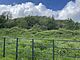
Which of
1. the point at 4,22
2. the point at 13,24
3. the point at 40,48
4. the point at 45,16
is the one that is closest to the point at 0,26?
the point at 4,22

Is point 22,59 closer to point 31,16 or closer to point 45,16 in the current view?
point 31,16

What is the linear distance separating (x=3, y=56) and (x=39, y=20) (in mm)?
72592

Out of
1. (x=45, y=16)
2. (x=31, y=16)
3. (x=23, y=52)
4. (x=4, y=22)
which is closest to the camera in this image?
(x=23, y=52)

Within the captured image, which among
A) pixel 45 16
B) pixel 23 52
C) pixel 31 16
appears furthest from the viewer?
pixel 45 16

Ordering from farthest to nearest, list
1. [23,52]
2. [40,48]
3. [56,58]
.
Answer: [40,48] < [23,52] < [56,58]

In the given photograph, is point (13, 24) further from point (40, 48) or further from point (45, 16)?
point (40, 48)

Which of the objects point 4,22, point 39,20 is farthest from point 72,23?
point 4,22

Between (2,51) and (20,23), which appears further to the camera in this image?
(20,23)

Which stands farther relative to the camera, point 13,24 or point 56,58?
point 13,24

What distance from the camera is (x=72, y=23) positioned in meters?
79.8

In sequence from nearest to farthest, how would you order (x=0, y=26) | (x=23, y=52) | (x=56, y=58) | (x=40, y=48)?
(x=56, y=58)
(x=23, y=52)
(x=40, y=48)
(x=0, y=26)

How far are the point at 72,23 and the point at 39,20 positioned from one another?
44.0 ft

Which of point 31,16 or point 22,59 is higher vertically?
point 31,16

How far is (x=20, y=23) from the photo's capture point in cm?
7750
